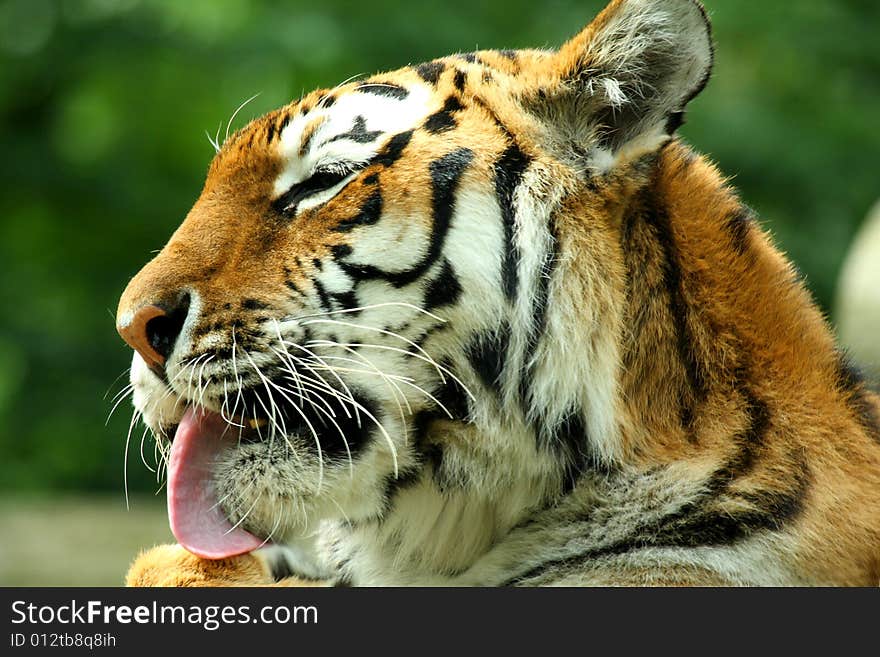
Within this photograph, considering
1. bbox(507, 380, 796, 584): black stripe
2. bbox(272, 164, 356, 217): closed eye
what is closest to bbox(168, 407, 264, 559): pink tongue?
bbox(272, 164, 356, 217): closed eye

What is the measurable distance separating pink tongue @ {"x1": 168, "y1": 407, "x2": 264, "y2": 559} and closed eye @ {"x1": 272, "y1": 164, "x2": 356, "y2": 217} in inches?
20.3

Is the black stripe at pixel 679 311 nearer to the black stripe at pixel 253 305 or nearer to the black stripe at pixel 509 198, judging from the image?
the black stripe at pixel 509 198

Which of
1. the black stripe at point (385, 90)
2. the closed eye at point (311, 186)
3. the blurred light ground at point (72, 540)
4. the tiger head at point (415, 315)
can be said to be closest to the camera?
the tiger head at point (415, 315)

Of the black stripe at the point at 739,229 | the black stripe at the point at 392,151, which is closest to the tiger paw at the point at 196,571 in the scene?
the black stripe at the point at 392,151

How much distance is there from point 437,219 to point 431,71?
0.50m

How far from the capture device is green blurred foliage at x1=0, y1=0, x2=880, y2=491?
7.12 metres

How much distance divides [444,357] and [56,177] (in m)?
6.41

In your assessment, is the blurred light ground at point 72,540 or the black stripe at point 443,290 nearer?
the black stripe at point 443,290

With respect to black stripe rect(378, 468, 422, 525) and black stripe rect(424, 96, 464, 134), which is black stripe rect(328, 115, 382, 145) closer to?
black stripe rect(424, 96, 464, 134)

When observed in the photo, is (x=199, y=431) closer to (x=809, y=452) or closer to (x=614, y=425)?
(x=614, y=425)

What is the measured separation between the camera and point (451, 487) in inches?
111

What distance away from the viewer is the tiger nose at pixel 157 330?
2.75 m

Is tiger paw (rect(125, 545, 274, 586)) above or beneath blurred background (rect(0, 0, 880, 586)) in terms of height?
beneath

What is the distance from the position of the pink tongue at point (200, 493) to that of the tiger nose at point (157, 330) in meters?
0.16
